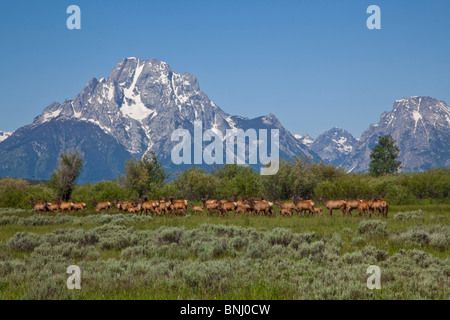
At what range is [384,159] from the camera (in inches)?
4584

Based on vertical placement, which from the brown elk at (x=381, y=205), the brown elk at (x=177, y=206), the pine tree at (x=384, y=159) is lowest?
the brown elk at (x=177, y=206)

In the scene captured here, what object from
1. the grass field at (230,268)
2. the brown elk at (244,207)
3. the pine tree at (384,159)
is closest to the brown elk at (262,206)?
the brown elk at (244,207)

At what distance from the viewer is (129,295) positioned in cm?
841

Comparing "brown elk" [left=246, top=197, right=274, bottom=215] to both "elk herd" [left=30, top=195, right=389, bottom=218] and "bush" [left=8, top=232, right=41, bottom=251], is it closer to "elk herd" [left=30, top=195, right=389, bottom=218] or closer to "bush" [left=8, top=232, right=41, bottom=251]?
"elk herd" [left=30, top=195, right=389, bottom=218]

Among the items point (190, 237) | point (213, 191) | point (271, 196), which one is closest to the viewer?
point (190, 237)

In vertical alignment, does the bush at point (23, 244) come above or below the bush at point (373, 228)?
below

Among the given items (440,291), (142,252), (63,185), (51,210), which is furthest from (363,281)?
(63,185)

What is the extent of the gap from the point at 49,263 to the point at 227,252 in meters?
6.13

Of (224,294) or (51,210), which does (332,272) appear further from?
(51,210)

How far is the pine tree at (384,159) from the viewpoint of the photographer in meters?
114

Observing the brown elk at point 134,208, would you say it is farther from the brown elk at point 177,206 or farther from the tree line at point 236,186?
the tree line at point 236,186

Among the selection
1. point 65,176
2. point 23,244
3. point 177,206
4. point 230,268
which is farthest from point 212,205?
point 65,176
